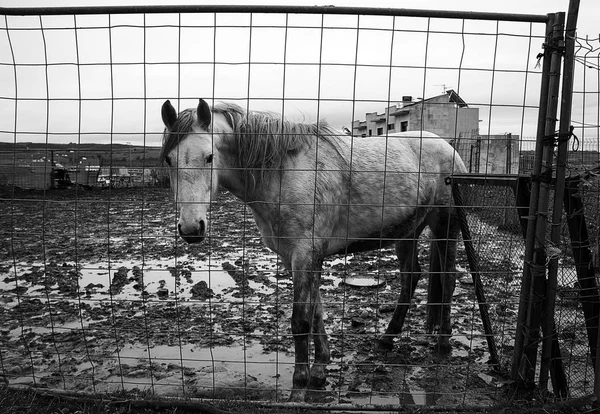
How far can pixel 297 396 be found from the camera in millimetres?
3760

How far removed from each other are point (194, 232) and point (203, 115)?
0.90 m

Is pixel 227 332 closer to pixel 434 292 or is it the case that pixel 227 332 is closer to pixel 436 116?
pixel 434 292

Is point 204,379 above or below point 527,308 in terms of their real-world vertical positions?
below

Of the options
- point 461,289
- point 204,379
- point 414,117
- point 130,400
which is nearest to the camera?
point 130,400

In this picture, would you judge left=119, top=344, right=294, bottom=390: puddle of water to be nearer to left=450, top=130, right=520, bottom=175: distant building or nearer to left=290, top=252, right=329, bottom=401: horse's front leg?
left=290, top=252, right=329, bottom=401: horse's front leg

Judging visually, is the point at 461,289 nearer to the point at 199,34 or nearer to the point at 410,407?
the point at 410,407

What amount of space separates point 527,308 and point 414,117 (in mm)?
21000

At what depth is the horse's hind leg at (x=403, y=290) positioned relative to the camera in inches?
198

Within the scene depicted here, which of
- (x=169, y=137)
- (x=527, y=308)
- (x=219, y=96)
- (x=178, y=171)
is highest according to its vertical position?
(x=219, y=96)

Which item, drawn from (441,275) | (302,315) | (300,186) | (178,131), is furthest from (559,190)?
(178,131)

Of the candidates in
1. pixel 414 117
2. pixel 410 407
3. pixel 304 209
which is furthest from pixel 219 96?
pixel 414 117

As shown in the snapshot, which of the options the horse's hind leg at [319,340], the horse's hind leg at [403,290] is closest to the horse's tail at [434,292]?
the horse's hind leg at [403,290]

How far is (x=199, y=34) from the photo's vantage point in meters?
3.36

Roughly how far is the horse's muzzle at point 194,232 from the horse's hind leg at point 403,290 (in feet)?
7.59
